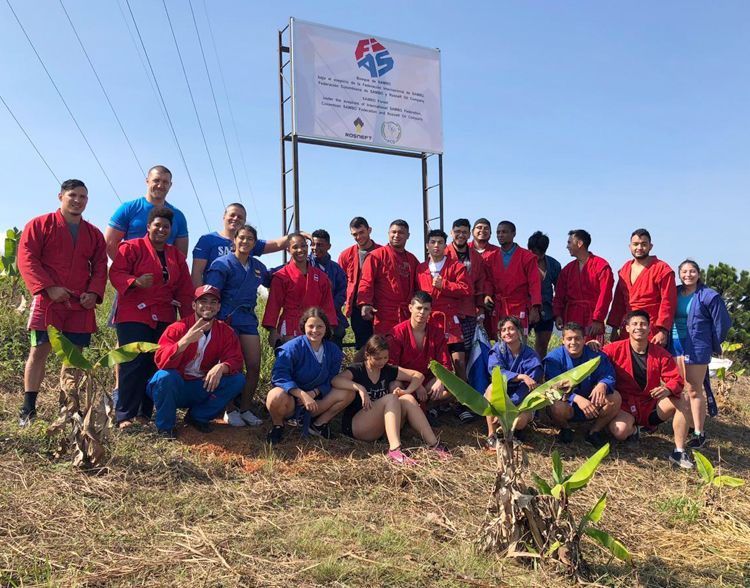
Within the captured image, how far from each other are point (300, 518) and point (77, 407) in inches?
72.3

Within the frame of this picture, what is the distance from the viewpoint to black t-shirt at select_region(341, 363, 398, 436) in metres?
4.95

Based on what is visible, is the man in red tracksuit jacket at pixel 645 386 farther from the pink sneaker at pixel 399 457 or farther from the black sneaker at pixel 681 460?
the pink sneaker at pixel 399 457

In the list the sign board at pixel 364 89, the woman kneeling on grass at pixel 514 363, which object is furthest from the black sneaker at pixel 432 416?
the sign board at pixel 364 89

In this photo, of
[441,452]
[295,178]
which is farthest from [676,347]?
[295,178]

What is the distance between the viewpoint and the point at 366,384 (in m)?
4.96

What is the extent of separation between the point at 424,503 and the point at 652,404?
9.10ft

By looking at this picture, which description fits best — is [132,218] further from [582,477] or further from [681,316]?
[681,316]

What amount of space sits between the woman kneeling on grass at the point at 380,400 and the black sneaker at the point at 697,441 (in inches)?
103

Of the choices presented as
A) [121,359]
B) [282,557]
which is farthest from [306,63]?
[282,557]

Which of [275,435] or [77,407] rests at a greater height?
[77,407]

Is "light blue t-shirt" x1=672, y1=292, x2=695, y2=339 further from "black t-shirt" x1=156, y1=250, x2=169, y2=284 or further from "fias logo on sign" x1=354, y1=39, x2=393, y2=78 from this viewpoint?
"fias logo on sign" x1=354, y1=39, x2=393, y2=78

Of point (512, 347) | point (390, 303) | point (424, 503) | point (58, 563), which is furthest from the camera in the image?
point (390, 303)

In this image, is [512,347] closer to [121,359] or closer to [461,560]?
[461,560]

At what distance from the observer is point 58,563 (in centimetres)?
279
